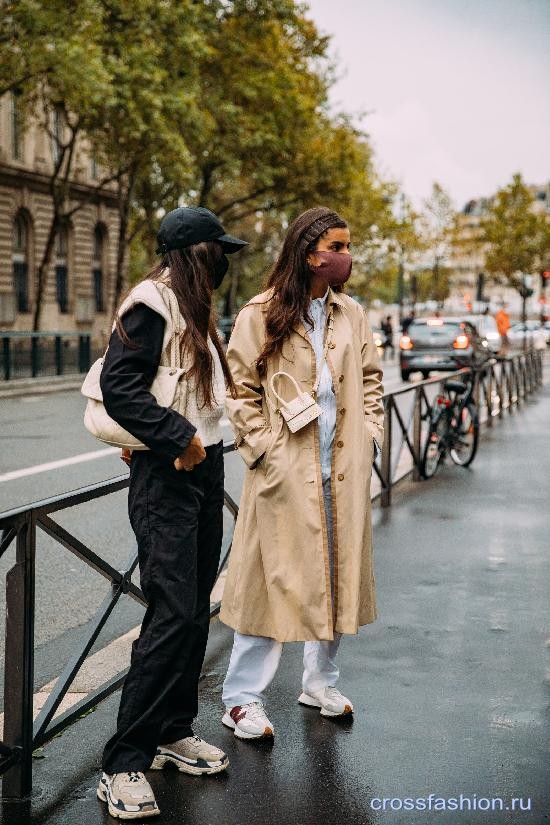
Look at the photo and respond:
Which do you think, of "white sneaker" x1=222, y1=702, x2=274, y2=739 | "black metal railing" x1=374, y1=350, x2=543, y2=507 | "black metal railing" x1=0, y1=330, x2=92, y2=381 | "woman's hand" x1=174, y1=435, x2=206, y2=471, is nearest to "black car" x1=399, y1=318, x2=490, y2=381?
"black metal railing" x1=0, y1=330, x2=92, y2=381

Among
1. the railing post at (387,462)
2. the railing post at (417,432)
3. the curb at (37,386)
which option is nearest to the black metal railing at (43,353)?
the curb at (37,386)

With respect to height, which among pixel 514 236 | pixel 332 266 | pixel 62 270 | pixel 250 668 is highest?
pixel 514 236

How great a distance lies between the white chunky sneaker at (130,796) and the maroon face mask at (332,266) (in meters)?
1.81

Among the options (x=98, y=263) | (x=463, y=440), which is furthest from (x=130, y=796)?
(x=98, y=263)

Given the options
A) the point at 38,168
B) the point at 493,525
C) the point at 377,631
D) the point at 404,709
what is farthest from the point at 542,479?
the point at 38,168

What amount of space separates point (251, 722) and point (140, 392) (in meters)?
1.44

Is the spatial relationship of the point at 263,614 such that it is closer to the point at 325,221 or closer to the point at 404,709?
the point at 404,709

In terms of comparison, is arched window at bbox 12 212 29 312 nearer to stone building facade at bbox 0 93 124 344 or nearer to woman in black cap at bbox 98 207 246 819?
stone building facade at bbox 0 93 124 344

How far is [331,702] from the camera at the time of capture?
432cm

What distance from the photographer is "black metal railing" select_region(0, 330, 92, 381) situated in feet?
78.8

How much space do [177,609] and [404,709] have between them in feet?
4.63

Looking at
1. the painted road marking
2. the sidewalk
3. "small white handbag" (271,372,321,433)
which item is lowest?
the painted road marking

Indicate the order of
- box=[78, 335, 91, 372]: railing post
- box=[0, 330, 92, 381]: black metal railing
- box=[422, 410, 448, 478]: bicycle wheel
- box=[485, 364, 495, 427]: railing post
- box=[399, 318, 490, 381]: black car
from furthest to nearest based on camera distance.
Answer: box=[78, 335, 91, 372]: railing post, box=[399, 318, 490, 381]: black car, box=[0, 330, 92, 381]: black metal railing, box=[485, 364, 495, 427]: railing post, box=[422, 410, 448, 478]: bicycle wheel

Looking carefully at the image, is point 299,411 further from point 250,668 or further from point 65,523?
point 65,523
